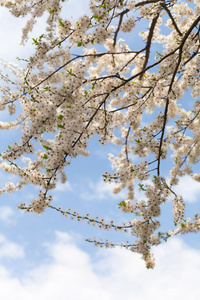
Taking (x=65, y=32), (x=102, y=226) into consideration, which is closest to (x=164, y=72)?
(x=65, y=32)

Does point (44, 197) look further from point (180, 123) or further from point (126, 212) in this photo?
point (180, 123)

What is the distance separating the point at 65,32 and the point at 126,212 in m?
3.42

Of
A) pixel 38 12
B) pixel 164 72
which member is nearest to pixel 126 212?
pixel 164 72

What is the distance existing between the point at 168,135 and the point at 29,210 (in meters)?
3.21

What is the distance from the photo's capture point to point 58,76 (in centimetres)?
703

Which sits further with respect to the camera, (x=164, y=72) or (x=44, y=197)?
(x=164, y=72)

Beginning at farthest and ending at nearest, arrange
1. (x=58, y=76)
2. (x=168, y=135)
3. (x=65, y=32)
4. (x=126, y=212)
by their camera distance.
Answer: (x=58, y=76) → (x=168, y=135) → (x=126, y=212) → (x=65, y=32)

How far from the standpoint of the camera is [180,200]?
6000mm

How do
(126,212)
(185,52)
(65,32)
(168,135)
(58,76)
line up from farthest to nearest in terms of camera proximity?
(58,76) < (168,135) < (126,212) < (185,52) < (65,32)

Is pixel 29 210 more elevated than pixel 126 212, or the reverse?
pixel 126 212

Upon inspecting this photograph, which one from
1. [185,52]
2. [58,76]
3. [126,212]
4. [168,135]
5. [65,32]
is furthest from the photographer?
[58,76]

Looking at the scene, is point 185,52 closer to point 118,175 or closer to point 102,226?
point 118,175

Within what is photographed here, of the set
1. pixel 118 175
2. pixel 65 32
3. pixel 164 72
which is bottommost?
pixel 118 175

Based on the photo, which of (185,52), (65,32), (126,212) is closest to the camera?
(65,32)
